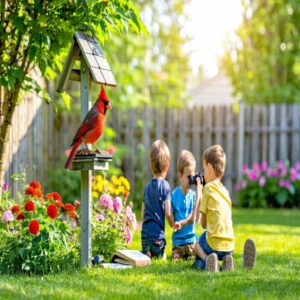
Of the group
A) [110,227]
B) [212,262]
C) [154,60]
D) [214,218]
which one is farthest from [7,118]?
[154,60]

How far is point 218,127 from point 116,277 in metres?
9.13

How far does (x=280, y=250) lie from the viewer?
685 cm

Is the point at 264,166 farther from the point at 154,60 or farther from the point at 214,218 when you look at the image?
the point at 154,60

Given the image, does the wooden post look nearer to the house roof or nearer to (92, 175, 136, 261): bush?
(92, 175, 136, 261): bush

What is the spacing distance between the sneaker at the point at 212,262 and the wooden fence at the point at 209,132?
8133 millimetres

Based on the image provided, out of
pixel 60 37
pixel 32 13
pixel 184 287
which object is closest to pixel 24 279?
pixel 184 287

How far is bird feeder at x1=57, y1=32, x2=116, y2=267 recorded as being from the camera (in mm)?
5621

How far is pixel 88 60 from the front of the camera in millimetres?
5664

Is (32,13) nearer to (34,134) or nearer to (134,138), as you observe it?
(34,134)

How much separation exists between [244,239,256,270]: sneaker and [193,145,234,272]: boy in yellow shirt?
7.1 inches

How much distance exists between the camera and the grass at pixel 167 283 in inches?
175

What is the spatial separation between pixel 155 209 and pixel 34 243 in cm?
144

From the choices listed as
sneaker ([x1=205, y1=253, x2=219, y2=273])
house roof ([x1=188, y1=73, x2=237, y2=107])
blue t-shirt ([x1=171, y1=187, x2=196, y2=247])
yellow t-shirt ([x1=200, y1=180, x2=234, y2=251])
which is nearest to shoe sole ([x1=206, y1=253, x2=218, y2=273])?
sneaker ([x1=205, y1=253, x2=219, y2=273])

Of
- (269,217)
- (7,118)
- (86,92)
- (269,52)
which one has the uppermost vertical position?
(269,52)
